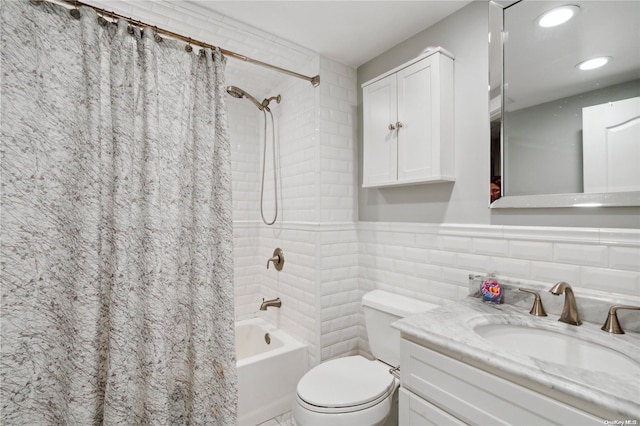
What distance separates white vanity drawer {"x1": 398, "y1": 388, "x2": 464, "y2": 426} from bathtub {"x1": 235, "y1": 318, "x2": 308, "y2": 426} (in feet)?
3.03

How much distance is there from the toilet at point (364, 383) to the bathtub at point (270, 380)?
0.44m

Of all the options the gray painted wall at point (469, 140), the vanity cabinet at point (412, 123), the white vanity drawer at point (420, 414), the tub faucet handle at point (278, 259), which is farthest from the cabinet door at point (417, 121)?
the tub faucet handle at point (278, 259)

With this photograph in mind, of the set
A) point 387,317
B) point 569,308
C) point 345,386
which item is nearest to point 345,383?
point 345,386

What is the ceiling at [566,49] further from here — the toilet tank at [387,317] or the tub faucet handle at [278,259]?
the tub faucet handle at [278,259]

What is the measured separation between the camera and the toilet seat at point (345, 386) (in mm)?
1341

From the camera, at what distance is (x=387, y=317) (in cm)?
171

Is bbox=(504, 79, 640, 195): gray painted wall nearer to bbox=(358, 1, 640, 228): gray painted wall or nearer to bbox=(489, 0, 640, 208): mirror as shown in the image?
bbox=(489, 0, 640, 208): mirror

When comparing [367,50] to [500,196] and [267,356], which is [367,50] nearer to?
[500,196]

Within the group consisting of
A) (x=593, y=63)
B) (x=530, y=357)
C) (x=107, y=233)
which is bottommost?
(x=530, y=357)

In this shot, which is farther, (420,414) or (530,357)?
(420,414)

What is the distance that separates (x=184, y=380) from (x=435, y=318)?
1.23m

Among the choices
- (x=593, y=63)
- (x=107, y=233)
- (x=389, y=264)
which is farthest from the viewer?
(x=389, y=264)

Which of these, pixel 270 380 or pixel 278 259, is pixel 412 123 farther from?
pixel 270 380

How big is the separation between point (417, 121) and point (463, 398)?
132 cm
